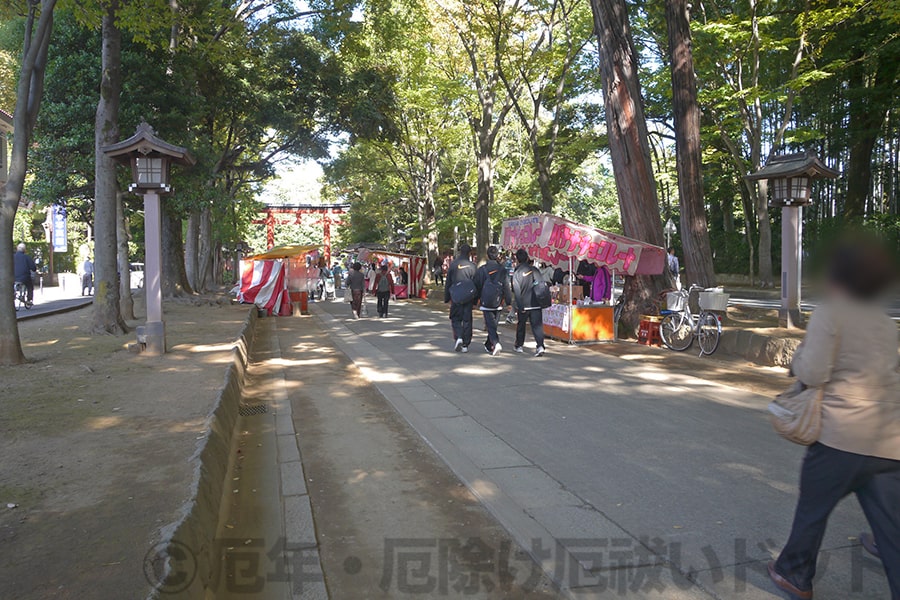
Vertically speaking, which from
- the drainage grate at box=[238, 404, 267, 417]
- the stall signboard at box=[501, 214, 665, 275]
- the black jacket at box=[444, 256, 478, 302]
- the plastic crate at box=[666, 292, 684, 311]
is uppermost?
the stall signboard at box=[501, 214, 665, 275]

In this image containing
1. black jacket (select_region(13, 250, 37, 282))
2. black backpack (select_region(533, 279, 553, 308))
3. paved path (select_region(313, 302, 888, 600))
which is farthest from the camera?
black jacket (select_region(13, 250, 37, 282))

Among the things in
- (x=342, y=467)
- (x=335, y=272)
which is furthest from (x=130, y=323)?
(x=335, y=272)

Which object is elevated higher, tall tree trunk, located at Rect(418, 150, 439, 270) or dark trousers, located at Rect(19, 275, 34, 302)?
tall tree trunk, located at Rect(418, 150, 439, 270)

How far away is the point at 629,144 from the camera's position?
1401 cm

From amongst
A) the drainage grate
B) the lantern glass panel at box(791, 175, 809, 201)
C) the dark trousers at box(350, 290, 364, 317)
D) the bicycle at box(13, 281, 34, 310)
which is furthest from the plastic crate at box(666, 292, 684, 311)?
Result: the bicycle at box(13, 281, 34, 310)

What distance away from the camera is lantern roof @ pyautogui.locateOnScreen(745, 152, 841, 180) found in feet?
41.5

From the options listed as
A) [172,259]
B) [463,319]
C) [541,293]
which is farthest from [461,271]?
[172,259]

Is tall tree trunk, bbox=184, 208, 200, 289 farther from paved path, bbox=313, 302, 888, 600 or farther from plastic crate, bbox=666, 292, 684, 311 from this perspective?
plastic crate, bbox=666, 292, 684, 311

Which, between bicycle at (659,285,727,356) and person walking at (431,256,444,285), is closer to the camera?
bicycle at (659,285,727,356)

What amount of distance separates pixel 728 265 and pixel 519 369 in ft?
103

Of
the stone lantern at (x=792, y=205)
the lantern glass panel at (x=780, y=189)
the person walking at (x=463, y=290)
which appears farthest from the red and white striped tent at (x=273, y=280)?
the stone lantern at (x=792, y=205)

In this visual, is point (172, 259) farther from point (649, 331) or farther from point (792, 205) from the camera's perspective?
point (792, 205)

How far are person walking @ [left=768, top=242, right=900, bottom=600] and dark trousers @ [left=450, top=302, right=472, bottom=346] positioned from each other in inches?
348

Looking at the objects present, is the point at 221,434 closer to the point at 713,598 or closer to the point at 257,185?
the point at 713,598
